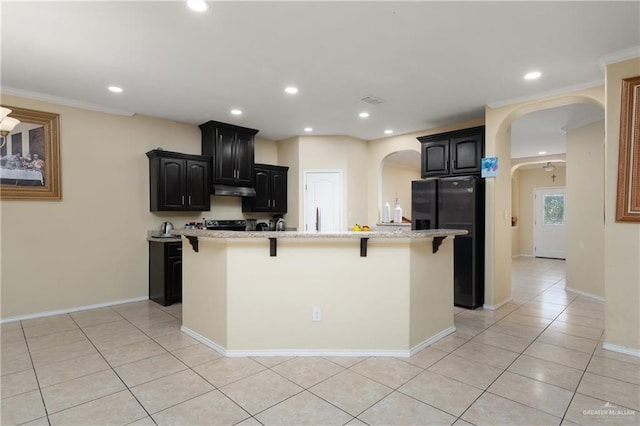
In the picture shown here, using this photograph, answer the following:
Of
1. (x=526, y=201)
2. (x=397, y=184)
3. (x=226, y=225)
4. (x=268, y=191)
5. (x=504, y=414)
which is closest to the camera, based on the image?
(x=504, y=414)

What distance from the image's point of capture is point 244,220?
6.15 meters

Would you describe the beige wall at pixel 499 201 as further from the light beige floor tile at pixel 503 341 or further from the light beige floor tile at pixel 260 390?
the light beige floor tile at pixel 260 390

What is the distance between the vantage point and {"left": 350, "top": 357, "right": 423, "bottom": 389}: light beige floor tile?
2494mm

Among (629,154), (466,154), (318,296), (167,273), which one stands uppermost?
(466,154)

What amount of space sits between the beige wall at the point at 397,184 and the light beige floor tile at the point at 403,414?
317 inches

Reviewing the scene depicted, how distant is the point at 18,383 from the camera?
8.11ft

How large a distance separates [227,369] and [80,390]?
39.9 inches

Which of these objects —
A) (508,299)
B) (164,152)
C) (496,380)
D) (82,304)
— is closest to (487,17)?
(496,380)

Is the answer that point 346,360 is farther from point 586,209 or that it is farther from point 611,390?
point 586,209

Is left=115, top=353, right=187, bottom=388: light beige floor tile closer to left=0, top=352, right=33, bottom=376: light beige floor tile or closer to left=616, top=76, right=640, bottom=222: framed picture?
left=0, top=352, right=33, bottom=376: light beige floor tile

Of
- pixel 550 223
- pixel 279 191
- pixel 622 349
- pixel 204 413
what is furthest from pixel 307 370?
pixel 550 223

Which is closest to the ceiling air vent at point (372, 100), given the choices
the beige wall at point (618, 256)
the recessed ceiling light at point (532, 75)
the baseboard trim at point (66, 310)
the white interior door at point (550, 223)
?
the recessed ceiling light at point (532, 75)

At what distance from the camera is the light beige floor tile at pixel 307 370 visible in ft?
8.20

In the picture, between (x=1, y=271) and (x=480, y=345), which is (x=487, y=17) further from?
(x=1, y=271)
